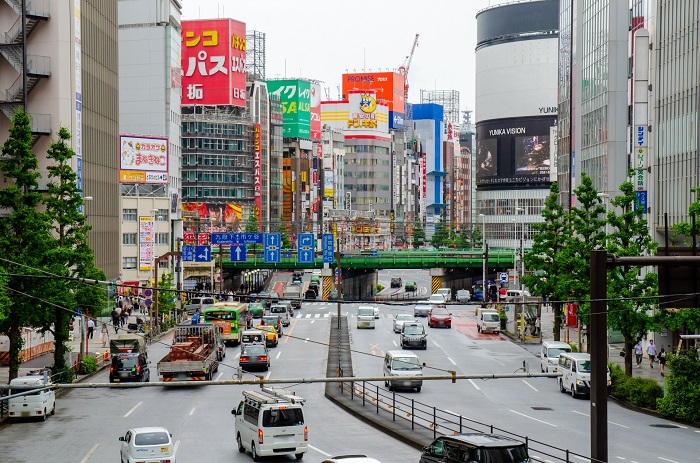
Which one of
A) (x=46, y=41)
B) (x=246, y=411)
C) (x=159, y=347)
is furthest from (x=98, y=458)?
(x=46, y=41)

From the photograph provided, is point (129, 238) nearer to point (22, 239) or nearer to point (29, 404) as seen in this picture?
point (22, 239)

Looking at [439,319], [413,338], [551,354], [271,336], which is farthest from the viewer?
[439,319]

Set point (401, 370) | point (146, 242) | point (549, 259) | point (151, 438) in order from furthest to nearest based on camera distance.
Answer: point (146, 242) → point (549, 259) → point (401, 370) → point (151, 438)

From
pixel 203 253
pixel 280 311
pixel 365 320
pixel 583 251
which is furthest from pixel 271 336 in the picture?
pixel 203 253

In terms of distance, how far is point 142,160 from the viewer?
112 m

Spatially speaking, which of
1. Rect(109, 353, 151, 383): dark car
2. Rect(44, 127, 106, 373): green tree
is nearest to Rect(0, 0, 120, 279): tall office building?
Rect(44, 127, 106, 373): green tree

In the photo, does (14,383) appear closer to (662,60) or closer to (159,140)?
(662,60)

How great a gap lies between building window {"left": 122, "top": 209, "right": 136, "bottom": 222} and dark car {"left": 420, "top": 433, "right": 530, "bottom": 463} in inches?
3404

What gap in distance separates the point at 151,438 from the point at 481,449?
9733 mm

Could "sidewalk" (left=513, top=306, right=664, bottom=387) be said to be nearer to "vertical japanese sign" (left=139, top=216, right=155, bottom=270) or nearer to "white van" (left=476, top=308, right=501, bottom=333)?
"white van" (left=476, top=308, right=501, bottom=333)

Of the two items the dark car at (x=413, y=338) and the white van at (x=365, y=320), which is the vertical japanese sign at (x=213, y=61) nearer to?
the white van at (x=365, y=320)

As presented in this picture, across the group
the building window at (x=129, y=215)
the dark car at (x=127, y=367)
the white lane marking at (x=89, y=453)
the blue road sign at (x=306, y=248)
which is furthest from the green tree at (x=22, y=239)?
the building window at (x=129, y=215)

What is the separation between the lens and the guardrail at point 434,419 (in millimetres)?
32031

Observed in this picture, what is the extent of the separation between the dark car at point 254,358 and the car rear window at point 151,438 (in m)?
26.6
